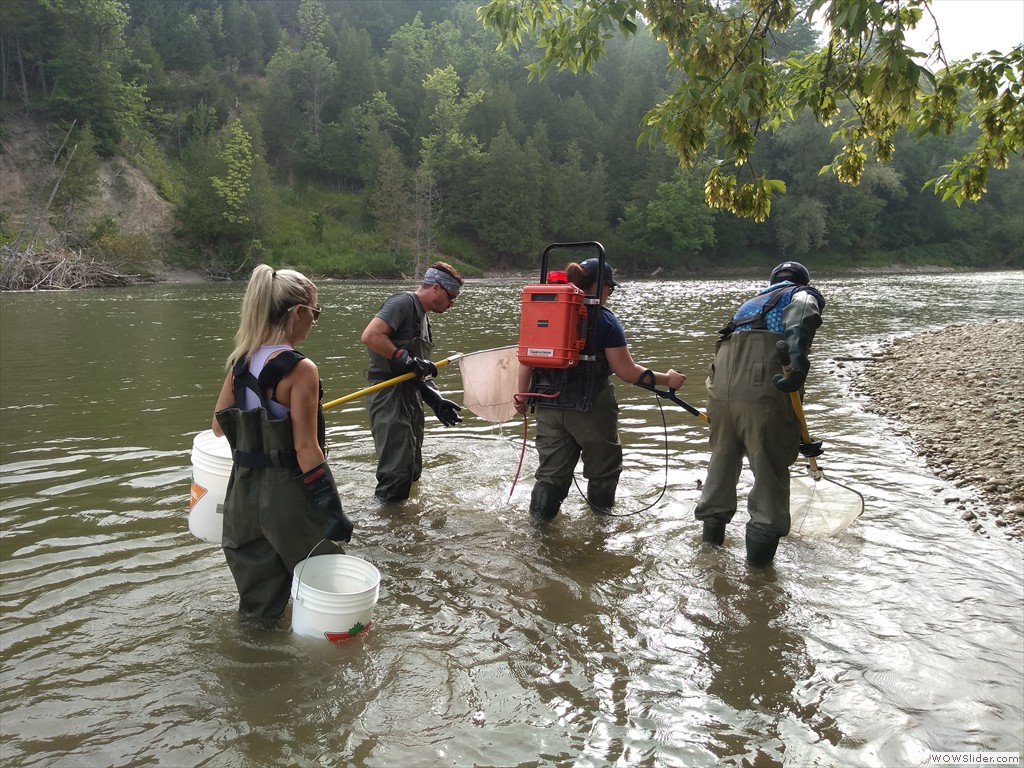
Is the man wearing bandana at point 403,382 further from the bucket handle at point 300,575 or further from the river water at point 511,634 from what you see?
the bucket handle at point 300,575

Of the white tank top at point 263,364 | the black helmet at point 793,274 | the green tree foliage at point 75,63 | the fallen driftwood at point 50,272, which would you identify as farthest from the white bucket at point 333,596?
the green tree foliage at point 75,63

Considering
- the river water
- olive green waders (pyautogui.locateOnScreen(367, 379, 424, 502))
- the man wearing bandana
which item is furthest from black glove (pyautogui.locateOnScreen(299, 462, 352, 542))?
olive green waders (pyautogui.locateOnScreen(367, 379, 424, 502))

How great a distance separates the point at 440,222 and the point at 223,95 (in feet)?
110

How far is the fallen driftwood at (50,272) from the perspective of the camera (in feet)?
124

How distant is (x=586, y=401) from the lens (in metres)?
5.97

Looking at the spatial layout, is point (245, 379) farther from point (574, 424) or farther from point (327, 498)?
point (574, 424)

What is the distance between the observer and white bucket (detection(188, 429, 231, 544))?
4.42 m

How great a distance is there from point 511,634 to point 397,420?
266 cm

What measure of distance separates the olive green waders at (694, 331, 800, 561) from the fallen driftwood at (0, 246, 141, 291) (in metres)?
42.6

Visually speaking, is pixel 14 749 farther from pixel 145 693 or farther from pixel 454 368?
pixel 454 368

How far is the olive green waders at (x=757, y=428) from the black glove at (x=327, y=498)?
3054 mm

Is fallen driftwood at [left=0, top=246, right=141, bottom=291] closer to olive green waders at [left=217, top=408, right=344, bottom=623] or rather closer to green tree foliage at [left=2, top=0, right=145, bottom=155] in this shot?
green tree foliage at [left=2, top=0, right=145, bottom=155]

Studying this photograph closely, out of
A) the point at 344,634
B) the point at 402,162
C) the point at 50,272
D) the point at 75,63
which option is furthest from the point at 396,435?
the point at 402,162

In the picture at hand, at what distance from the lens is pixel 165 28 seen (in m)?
95.8
